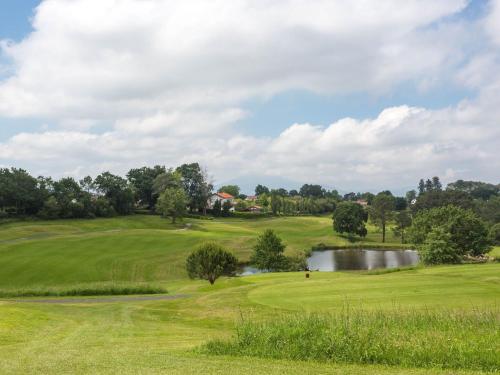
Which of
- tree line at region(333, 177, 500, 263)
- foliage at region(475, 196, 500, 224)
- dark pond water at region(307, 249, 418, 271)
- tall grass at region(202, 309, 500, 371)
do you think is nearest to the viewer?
tall grass at region(202, 309, 500, 371)

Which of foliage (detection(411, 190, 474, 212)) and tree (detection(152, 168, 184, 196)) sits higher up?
tree (detection(152, 168, 184, 196))

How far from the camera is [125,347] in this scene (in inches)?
622

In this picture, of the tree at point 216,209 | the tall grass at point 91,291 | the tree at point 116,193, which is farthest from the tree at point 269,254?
the tree at point 216,209

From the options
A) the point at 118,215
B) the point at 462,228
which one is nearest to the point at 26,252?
the point at 118,215

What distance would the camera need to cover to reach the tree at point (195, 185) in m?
152

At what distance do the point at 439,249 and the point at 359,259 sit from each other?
2888 cm

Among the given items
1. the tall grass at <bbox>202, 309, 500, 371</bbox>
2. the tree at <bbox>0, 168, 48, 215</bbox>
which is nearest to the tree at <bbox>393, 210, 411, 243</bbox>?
the tree at <bbox>0, 168, 48, 215</bbox>

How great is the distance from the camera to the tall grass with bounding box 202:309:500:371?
497 inches

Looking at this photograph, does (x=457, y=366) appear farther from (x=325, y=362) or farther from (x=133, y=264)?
(x=133, y=264)

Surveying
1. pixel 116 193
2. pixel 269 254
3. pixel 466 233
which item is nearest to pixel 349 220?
pixel 466 233

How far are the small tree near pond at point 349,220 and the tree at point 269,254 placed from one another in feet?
183

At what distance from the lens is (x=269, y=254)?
69.4m

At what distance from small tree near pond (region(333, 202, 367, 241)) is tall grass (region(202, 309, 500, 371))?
108 m

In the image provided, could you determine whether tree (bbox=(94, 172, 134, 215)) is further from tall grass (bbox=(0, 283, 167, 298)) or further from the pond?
tall grass (bbox=(0, 283, 167, 298))
